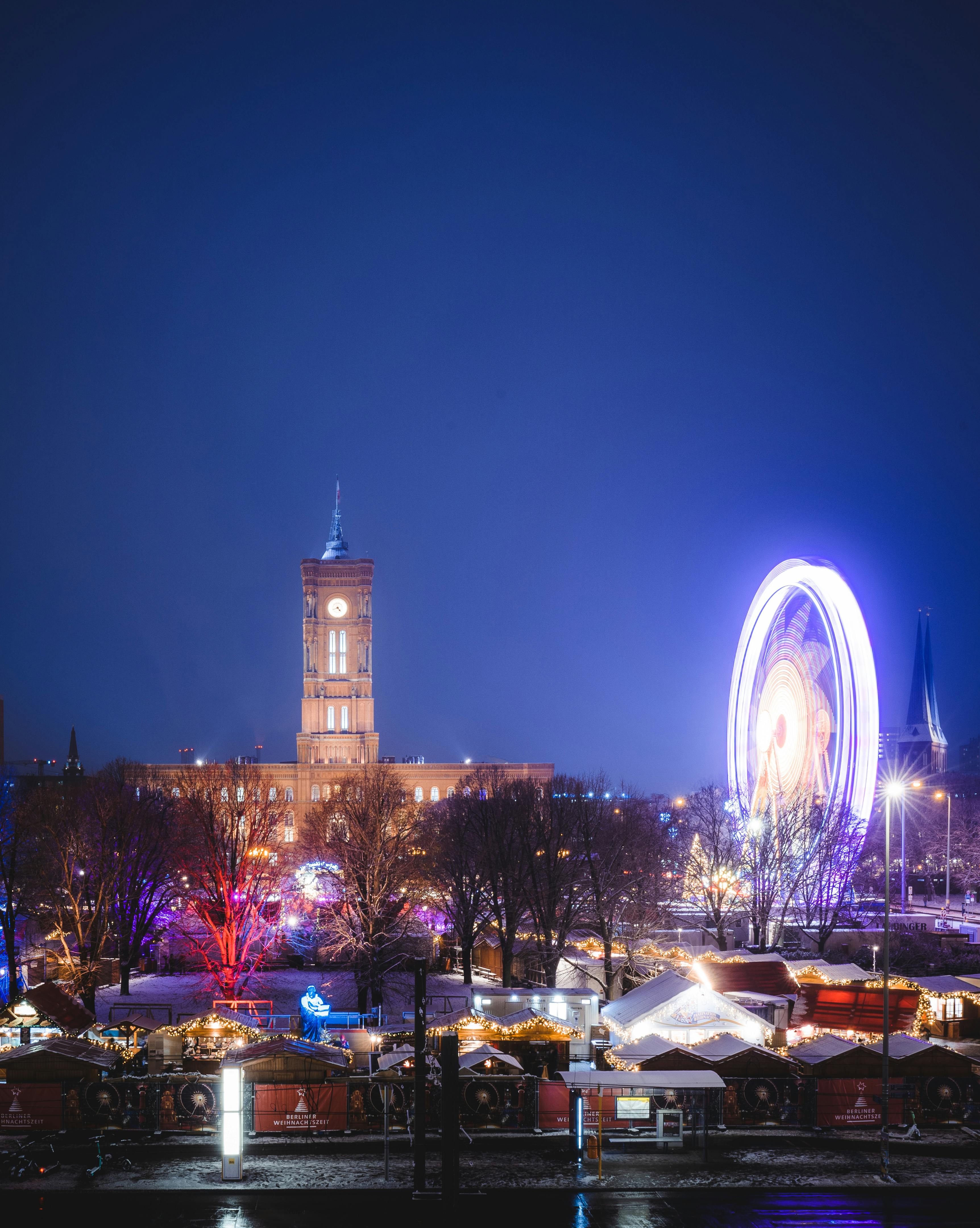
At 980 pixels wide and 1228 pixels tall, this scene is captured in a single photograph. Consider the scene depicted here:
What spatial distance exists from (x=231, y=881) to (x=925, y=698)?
16619 cm

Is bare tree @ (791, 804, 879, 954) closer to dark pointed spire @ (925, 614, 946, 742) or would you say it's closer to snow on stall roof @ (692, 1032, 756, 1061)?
snow on stall roof @ (692, 1032, 756, 1061)

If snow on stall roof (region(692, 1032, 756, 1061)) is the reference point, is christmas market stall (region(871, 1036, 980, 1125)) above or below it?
below

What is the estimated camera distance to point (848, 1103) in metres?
22.0

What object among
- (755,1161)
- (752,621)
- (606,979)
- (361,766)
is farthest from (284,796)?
(755,1161)

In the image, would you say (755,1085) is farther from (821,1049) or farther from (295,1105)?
(295,1105)

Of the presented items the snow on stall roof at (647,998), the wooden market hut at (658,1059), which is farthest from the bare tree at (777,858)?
the wooden market hut at (658,1059)

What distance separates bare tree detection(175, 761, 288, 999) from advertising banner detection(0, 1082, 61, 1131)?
14851mm

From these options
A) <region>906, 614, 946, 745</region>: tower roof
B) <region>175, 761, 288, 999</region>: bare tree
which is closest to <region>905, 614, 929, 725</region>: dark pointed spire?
<region>906, 614, 946, 745</region>: tower roof

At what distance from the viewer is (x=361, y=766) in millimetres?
122188

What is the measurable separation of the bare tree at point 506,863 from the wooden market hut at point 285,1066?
1811 centimetres

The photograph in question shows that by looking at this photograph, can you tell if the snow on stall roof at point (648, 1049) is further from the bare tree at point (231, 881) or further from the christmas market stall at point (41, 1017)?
the bare tree at point (231, 881)

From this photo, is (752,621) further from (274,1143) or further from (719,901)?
(274,1143)

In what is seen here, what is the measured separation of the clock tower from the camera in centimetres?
13162

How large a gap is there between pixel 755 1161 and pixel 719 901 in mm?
26219
